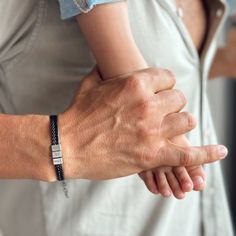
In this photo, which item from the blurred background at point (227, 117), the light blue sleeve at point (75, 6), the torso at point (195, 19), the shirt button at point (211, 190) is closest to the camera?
the light blue sleeve at point (75, 6)

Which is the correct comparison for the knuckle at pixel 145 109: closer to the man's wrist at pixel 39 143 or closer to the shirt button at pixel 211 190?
the man's wrist at pixel 39 143

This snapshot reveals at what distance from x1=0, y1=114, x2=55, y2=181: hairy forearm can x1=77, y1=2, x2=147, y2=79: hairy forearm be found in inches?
4.3

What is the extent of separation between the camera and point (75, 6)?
50cm

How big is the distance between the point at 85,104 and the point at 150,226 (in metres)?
0.27

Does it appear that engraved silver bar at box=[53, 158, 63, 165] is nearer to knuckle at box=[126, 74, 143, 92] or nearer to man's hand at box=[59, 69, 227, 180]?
man's hand at box=[59, 69, 227, 180]

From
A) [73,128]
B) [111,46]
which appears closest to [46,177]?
[73,128]

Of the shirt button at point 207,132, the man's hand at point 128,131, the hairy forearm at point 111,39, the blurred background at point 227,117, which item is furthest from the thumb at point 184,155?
the blurred background at point 227,117

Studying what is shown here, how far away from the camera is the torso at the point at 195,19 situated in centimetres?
70

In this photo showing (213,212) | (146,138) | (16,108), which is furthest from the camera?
(213,212)

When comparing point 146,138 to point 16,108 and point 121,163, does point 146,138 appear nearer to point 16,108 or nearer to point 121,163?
point 121,163

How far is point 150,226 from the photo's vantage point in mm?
690

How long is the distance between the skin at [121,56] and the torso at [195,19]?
186 mm

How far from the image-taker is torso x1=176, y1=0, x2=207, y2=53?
701 mm

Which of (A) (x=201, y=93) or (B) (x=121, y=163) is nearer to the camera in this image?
(B) (x=121, y=163)
